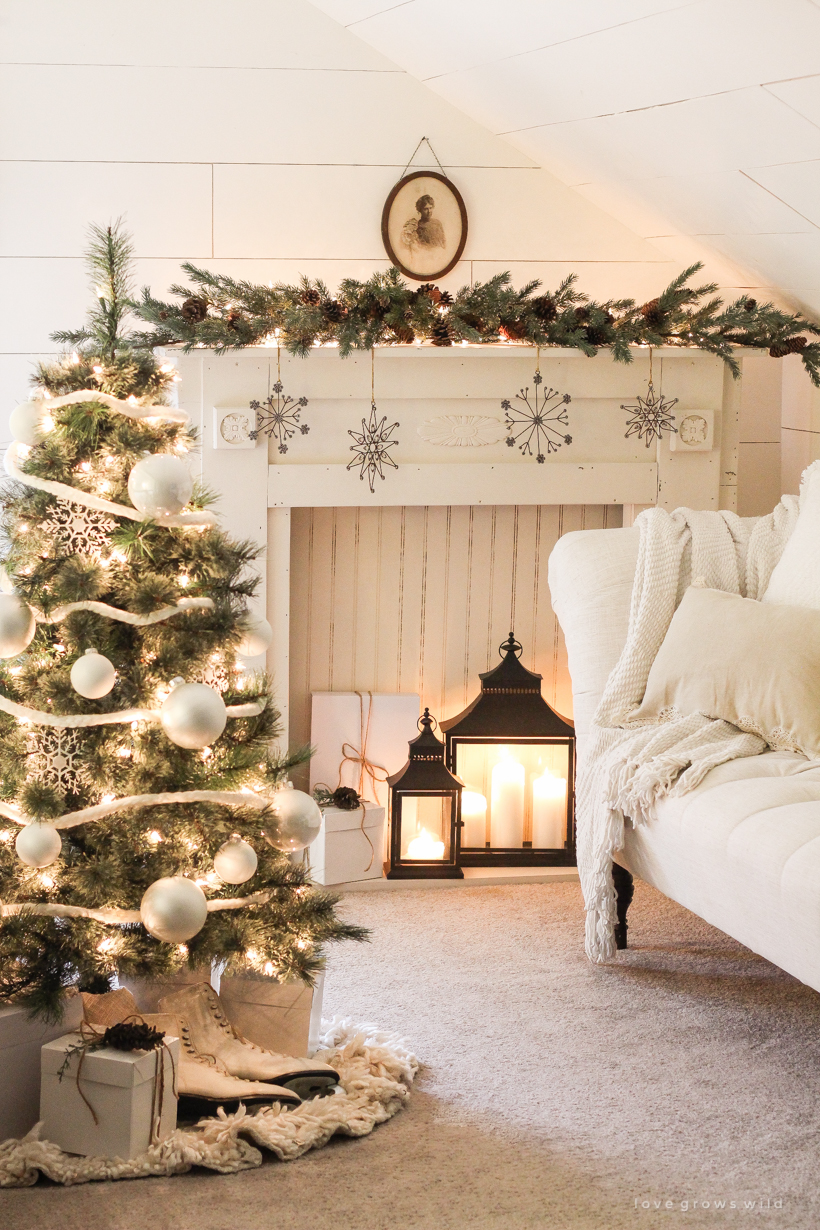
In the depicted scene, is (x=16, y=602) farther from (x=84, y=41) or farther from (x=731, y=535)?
(x=84, y=41)

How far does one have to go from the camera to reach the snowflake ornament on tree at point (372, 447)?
9.71 feet

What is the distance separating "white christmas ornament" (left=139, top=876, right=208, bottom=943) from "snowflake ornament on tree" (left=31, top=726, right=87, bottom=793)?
213mm

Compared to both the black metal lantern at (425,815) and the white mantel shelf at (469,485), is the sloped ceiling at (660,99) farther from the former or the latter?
the black metal lantern at (425,815)

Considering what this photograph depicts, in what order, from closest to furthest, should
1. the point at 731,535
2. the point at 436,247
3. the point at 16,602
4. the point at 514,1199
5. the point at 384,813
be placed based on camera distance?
the point at 514,1199, the point at 16,602, the point at 731,535, the point at 384,813, the point at 436,247

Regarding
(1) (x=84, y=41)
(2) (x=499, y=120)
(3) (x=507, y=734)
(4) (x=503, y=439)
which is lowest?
(3) (x=507, y=734)

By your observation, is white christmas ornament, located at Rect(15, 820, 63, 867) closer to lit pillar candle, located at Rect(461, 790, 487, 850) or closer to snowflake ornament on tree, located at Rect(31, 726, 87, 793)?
snowflake ornament on tree, located at Rect(31, 726, 87, 793)

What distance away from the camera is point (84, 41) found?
3.04 metres

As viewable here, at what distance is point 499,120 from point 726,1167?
2.56 metres

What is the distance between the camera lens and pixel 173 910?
165cm

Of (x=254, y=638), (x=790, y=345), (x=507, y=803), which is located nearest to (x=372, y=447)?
(x=507, y=803)

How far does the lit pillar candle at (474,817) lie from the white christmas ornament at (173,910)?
145 cm

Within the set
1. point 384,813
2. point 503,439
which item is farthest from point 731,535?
point 384,813

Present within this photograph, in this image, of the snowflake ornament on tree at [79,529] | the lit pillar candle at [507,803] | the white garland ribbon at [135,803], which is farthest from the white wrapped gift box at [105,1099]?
the lit pillar candle at [507,803]

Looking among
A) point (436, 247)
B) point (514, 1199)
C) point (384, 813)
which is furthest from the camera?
point (436, 247)
